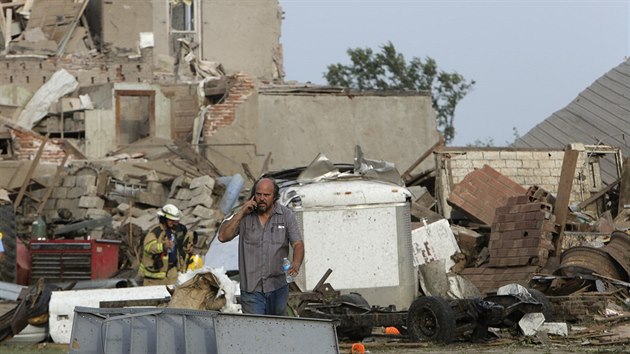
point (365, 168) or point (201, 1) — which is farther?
point (201, 1)

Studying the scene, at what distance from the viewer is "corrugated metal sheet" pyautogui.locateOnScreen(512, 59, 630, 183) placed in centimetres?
3275

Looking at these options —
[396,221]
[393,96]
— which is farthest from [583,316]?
[393,96]

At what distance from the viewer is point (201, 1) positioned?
42312 millimetres

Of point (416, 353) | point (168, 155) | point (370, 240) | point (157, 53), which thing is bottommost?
point (416, 353)

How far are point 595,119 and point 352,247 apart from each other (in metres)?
15.5

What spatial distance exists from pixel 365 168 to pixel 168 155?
13560 millimetres

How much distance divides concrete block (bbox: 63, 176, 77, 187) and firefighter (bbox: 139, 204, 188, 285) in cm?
1407

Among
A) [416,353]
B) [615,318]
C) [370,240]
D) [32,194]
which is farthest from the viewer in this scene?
[32,194]

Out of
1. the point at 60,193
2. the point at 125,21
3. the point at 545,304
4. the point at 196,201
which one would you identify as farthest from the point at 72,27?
the point at 545,304

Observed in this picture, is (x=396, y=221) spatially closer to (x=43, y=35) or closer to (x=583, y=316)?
(x=583, y=316)

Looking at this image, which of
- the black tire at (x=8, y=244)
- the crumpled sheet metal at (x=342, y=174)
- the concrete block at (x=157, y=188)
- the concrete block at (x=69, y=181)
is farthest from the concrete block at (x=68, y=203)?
the crumpled sheet metal at (x=342, y=174)

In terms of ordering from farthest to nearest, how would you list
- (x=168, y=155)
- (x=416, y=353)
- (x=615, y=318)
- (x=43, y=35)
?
1. (x=43, y=35)
2. (x=168, y=155)
3. (x=615, y=318)
4. (x=416, y=353)

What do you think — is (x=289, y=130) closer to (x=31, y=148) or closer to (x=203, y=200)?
(x=31, y=148)

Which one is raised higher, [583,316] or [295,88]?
[295,88]
